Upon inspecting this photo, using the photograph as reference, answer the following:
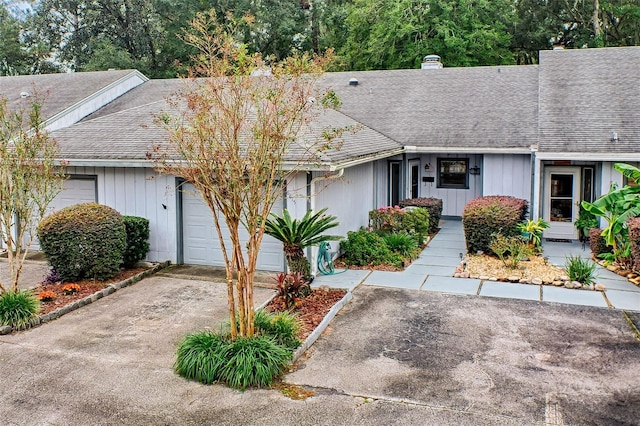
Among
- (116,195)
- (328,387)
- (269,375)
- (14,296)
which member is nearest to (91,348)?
(14,296)

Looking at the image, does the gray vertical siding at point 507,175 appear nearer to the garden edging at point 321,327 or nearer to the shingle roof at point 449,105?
the shingle roof at point 449,105

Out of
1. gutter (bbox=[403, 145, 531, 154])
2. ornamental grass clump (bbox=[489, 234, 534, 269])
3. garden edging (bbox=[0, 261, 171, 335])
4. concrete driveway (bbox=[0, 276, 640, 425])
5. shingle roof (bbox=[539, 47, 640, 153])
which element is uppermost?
shingle roof (bbox=[539, 47, 640, 153])

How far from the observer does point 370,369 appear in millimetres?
6828

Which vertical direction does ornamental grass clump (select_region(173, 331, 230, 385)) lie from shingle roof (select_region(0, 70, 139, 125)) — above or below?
below

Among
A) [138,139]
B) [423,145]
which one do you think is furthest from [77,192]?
[423,145]

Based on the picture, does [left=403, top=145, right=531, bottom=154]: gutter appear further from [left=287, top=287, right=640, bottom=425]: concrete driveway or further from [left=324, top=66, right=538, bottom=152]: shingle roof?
[left=287, top=287, right=640, bottom=425]: concrete driveway

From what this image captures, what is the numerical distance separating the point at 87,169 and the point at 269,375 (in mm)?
8190

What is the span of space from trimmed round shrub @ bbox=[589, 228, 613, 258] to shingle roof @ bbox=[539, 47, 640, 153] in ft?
6.68

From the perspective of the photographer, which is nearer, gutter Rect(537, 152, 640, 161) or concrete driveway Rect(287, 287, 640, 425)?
concrete driveway Rect(287, 287, 640, 425)

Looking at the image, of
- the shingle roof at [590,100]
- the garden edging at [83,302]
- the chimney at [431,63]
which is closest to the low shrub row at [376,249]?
the garden edging at [83,302]

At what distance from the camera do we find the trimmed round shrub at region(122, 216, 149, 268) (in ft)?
38.0

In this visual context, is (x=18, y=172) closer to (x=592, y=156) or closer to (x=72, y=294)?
(x=72, y=294)

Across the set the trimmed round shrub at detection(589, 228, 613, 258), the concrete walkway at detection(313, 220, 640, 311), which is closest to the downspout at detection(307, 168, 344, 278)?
the concrete walkway at detection(313, 220, 640, 311)

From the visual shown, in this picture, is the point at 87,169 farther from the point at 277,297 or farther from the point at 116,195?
the point at 277,297
